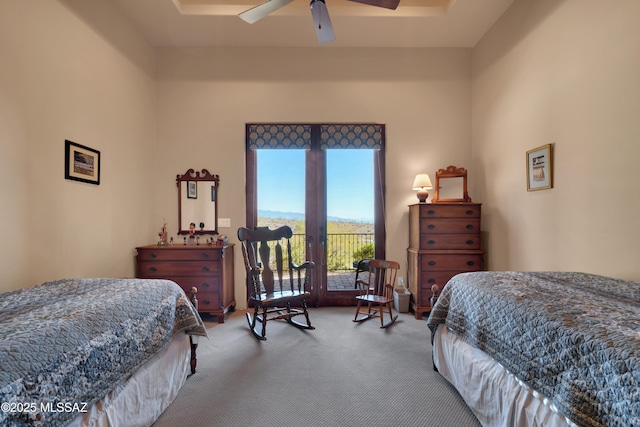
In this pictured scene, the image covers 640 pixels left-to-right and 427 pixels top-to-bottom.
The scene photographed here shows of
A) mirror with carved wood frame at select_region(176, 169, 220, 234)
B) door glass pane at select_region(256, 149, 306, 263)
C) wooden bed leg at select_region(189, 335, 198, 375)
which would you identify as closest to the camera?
wooden bed leg at select_region(189, 335, 198, 375)

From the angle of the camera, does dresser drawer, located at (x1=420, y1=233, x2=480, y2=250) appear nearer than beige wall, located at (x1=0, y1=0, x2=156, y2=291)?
No

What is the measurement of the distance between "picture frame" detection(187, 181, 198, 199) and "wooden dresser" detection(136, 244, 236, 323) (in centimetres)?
80

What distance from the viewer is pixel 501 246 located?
3381mm

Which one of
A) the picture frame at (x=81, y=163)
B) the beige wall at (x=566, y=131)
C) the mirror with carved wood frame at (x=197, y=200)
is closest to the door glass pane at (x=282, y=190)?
the mirror with carved wood frame at (x=197, y=200)

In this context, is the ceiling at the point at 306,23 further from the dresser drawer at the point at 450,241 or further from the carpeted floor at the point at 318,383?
the carpeted floor at the point at 318,383

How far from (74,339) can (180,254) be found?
7.24 feet

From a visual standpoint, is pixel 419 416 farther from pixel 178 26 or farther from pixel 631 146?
pixel 178 26

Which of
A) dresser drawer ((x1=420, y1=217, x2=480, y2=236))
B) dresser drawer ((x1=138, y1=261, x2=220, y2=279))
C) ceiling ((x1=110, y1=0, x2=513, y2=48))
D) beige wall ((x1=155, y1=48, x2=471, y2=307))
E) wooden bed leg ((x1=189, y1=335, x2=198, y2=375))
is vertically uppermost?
ceiling ((x1=110, y1=0, x2=513, y2=48))

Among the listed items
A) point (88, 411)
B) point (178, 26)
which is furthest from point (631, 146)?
point (178, 26)

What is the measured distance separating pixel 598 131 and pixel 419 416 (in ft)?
7.88

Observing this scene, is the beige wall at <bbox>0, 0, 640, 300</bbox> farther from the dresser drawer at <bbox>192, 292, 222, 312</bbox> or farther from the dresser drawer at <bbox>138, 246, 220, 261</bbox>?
the dresser drawer at <bbox>192, 292, 222, 312</bbox>

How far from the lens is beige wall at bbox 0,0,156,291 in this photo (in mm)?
2014

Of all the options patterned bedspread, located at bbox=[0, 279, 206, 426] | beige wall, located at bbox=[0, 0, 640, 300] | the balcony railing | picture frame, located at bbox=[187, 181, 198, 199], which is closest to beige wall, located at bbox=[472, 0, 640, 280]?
beige wall, located at bbox=[0, 0, 640, 300]

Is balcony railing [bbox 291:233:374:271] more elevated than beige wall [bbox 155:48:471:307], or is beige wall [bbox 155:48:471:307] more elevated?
beige wall [bbox 155:48:471:307]
